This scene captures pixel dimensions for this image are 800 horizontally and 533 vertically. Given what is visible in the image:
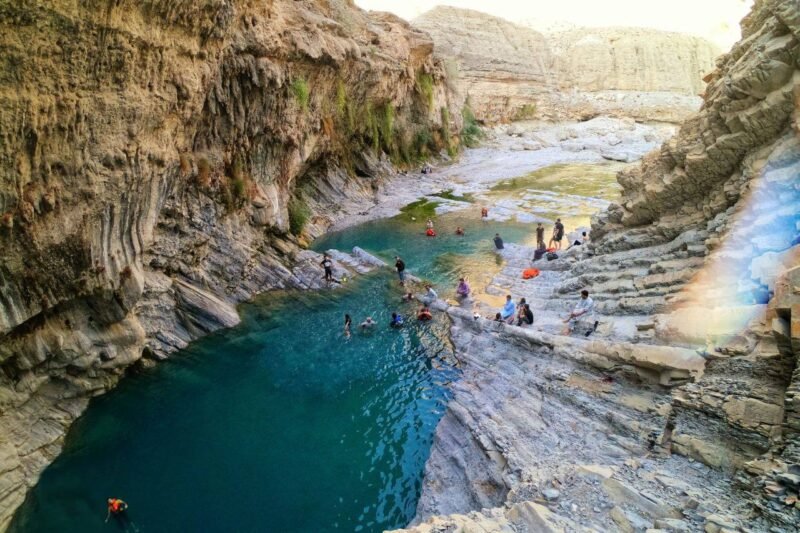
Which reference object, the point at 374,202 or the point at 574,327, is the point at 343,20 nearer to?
the point at 374,202

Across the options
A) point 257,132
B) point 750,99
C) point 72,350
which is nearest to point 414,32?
point 257,132

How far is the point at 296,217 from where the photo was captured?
3206 centimetres

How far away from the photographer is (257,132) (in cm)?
2528

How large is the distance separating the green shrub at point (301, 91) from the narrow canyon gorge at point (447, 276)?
19 centimetres

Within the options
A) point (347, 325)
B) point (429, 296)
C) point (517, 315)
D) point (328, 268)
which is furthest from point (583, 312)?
point (328, 268)

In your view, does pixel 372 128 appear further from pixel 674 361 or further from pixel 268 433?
pixel 674 361

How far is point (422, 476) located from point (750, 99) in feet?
50.0

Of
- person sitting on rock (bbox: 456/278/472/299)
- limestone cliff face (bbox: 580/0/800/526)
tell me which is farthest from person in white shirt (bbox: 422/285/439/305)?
limestone cliff face (bbox: 580/0/800/526)

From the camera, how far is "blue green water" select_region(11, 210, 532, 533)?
12352 mm

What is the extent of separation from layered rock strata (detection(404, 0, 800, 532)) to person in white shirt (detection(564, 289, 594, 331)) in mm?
410

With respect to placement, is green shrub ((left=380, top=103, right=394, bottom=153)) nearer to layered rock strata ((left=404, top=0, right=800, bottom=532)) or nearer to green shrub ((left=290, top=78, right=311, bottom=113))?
green shrub ((left=290, top=78, right=311, bottom=113))

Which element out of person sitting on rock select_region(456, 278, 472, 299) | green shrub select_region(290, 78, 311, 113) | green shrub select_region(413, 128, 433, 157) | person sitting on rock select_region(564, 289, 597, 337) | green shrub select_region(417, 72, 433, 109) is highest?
green shrub select_region(417, 72, 433, 109)

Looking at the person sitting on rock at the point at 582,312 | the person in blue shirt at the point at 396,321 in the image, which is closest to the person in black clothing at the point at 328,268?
the person in blue shirt at the point at 396,321

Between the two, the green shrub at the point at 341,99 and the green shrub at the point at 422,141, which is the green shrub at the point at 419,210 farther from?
the green shrub at the point at 422,141
